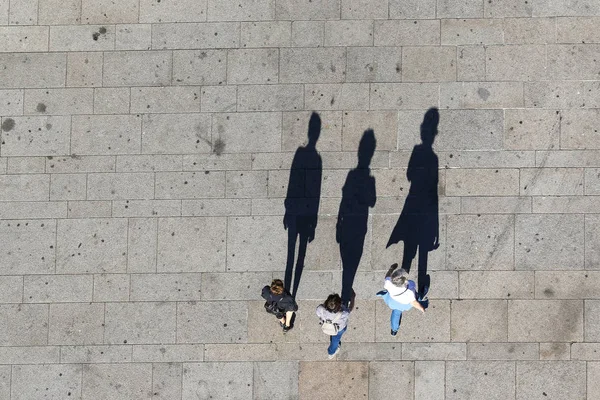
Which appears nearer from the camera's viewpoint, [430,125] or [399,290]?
[399,290]

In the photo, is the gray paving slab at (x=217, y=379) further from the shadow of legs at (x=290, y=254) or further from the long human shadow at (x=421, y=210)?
the long human shadow at (x=421, y=210)

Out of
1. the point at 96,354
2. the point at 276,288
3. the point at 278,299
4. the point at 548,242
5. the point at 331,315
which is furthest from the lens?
the point at 96,354

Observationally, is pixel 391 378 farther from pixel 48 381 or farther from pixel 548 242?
pixel 48 381

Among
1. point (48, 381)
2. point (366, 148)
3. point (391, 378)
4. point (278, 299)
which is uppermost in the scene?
point (366, 148)

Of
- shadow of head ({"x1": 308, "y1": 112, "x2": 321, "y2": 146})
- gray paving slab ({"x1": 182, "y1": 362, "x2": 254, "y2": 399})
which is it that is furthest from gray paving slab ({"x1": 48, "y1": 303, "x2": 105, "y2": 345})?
shadow of head ({"x1": 308, "y1": 112, "x2": 321, "y2": 146})

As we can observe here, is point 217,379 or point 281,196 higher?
point 281,196

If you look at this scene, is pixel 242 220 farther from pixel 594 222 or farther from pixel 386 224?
pixel 594 222

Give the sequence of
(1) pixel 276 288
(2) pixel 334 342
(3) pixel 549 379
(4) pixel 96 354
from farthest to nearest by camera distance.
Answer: (4) pixel 96 354 → (3) pixel 549 379 → (2) pixel 334 342 → (1) pixel 276 288

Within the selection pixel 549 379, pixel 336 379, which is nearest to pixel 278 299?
pixel 336 379
